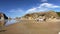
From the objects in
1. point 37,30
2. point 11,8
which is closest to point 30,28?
point 37,30

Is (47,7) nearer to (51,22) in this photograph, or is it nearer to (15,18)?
(51,22)

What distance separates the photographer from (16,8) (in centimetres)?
272

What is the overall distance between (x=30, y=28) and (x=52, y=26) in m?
0.39

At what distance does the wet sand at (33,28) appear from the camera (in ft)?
8.68

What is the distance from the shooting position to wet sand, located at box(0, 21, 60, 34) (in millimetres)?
2645

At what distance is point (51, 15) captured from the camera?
2746mm

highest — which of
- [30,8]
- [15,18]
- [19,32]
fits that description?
[30,8]

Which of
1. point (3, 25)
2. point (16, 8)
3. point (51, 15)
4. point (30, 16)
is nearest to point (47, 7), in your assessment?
point (51, 15)

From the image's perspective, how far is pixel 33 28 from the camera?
8.78 ft

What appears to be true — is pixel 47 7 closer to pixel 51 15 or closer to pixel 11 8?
pixel 51 15

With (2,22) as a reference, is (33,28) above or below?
below

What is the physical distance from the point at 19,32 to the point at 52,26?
1.92 feet

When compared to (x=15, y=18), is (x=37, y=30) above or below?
below

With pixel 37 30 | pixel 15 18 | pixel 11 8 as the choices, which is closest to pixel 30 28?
pixel 37 30
